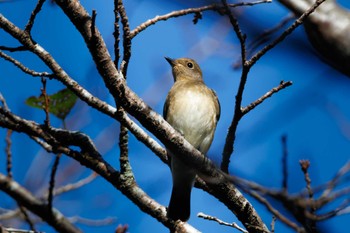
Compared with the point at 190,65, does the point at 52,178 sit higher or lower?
lower

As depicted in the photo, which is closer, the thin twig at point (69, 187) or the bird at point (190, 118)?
the thin twig at point (69, 187)

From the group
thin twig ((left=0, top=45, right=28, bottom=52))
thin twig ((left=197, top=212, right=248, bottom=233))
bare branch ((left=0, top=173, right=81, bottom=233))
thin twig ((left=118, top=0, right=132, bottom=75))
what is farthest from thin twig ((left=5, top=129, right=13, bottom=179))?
thin twig ((left=197, top=212, right=248, bottom=233))

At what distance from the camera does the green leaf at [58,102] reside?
4.39m

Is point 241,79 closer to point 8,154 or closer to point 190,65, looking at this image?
point 8,154

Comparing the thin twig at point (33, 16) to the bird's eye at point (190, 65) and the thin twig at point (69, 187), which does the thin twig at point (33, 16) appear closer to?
the thin twig at point (69, 187)

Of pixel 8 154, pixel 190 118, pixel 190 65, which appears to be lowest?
pixel 8 154

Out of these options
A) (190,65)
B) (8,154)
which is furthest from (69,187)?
(190,65)

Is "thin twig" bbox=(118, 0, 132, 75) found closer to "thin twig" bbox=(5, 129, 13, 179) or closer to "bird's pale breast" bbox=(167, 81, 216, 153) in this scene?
"thin twig" bbox=(5, 129, 13, 179)

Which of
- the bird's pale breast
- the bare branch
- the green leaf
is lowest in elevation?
the bare branch

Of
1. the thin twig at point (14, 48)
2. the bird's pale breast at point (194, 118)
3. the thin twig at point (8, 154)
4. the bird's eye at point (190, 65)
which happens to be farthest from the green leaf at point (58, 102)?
the bird's eye at point (190, 65)

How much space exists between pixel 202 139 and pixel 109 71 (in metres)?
3.07


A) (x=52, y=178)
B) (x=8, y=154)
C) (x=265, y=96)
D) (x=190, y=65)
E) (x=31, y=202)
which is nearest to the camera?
(x=52, y=178)

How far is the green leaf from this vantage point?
439cm

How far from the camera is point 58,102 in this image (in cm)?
439
